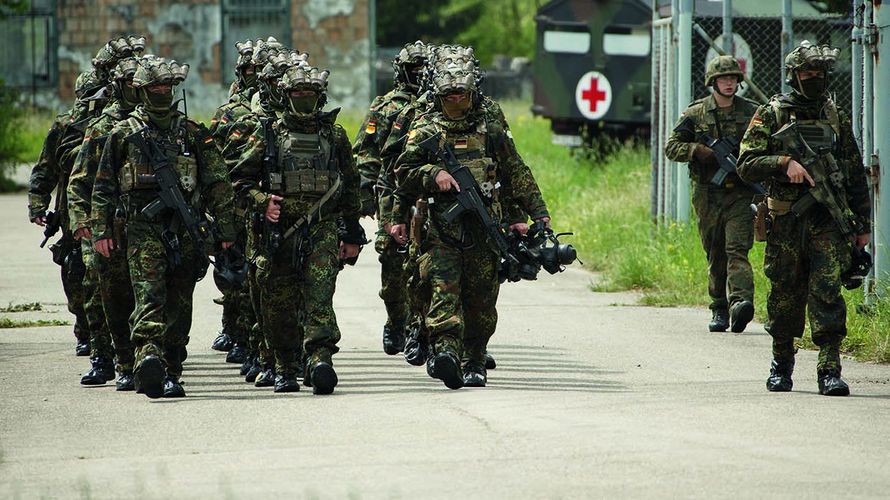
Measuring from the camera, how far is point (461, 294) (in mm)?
10562

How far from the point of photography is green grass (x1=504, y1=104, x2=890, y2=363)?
12.4m

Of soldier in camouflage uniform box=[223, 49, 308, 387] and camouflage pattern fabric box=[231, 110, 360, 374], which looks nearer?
camouflage pattern fabric box=[231, 110, 360, 374]

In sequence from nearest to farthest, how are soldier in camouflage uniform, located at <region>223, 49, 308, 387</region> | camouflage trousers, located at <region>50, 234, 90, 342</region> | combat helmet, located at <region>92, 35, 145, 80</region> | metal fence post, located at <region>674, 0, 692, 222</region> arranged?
1. soldier in camouflage uniform, located at <region>223, 49, 308, 387</region>
2. combat helmet, located at <region>92, 35, 145, 80</region>
3. camouflage trousers, located at <region>50, 234, 90, 342</region>
4. metal fence post, located at <region>674, 0, 692, 222</region>

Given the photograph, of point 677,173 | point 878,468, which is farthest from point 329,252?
point 677,173

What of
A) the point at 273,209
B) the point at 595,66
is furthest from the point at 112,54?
the point at 595,66

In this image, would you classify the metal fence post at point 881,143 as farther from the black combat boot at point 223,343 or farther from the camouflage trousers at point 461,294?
the black combat boot at point 223,343

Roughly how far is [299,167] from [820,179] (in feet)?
10.2

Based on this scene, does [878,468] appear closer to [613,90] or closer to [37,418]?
[37,418]

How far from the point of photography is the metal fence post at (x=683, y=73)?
16953 millimetres

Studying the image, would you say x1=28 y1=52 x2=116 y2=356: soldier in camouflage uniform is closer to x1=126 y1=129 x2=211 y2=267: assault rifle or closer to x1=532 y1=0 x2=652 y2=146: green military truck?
x1=126 y1=129 x2=211 y2=267: assault rifle

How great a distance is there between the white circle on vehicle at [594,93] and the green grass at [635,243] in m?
0.86

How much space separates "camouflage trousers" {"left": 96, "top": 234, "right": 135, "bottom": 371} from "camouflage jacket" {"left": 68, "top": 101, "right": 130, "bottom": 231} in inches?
11.9

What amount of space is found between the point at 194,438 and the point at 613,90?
17.5m

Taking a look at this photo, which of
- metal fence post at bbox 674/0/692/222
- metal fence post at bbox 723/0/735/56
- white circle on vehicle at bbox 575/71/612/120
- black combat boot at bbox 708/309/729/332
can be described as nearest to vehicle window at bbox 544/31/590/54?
white circle on vehicle at bbox 575/71/612/120
